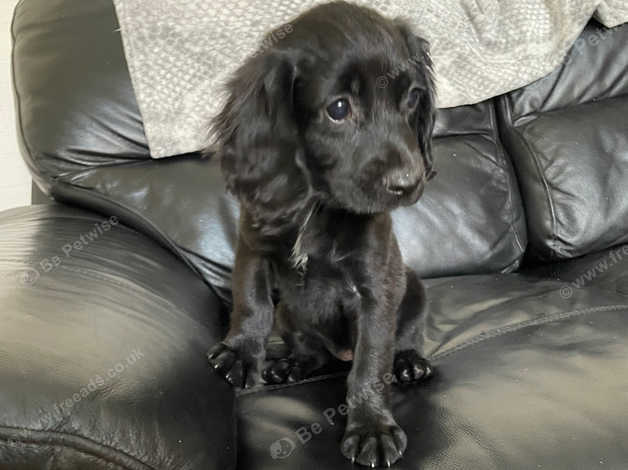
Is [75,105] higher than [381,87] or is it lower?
lower

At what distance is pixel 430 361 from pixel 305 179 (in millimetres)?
489

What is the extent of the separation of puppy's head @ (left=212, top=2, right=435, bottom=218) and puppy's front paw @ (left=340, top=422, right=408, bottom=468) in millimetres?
363


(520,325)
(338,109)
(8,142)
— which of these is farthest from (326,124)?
(8,142)

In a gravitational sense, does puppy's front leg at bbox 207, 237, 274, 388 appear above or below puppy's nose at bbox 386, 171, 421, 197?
below

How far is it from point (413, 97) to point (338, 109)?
23 centimetres

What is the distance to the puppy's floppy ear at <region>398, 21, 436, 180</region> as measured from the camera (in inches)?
50.1

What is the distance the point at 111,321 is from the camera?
995mm

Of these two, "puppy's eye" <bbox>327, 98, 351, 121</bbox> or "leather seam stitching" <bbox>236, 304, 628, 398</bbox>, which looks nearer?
"puppy's eye" <bbox>327, 98, 351, 121</bbox>

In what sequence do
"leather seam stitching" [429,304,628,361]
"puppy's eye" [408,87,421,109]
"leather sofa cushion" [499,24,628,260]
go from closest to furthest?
"puppy's eye" [408,87,421,109], "leather seam stitching" [429,304,628,361], "leather sofa cushion" [499,24,628,260]

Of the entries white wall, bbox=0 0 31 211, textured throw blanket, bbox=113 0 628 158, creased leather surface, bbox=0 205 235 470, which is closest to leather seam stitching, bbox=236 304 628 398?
creased leather surface, bbox=0 205 235 470

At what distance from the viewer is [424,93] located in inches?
50.5

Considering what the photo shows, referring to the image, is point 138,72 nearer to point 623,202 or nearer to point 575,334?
point 575,334

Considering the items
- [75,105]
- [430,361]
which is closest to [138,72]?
[75,105]

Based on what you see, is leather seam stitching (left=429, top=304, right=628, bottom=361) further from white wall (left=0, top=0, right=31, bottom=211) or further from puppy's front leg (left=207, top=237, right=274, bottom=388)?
white wall (left=0, top=0, right=31, bottom=211)
